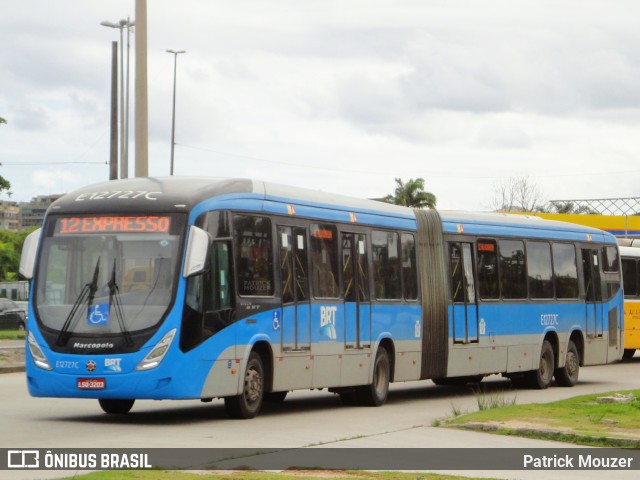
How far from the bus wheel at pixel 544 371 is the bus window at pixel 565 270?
3.88ft

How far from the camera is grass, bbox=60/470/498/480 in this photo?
1169 cm

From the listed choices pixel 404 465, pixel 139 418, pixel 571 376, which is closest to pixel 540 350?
pixel 571 376

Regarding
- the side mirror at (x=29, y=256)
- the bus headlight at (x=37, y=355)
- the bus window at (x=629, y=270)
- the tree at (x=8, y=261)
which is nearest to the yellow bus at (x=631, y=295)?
the bus window at (x=629, y=270)

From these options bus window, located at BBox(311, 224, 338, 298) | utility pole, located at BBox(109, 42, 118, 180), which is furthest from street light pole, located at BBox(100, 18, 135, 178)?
bus window, located at BBox(311, 224, 338, 298)

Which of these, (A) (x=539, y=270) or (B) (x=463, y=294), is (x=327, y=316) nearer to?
(B) (x=463, y=294)

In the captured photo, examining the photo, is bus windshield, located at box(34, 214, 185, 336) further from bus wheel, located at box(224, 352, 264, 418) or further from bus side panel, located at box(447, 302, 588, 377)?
bus side panel, located at box(447, 302, 588, 377)

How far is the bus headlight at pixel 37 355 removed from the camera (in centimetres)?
1783

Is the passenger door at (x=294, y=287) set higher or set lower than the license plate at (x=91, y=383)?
higher

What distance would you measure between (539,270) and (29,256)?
42.0ft

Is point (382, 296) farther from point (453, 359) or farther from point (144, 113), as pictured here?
point (144, 113)

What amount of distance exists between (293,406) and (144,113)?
613 centimetres

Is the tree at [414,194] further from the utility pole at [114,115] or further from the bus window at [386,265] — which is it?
the bus window at [386,265]

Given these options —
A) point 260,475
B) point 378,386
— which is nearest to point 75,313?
point 260,475

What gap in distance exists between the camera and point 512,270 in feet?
90.3
